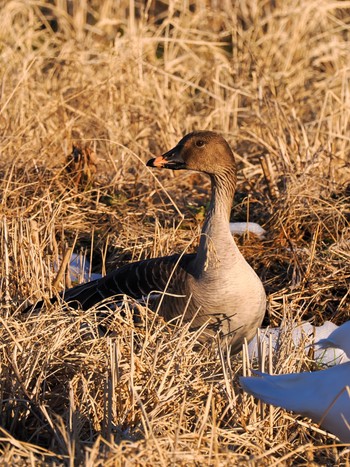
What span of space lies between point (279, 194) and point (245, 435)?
3.05 m

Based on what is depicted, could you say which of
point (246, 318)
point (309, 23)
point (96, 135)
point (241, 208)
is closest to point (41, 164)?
point (96, 135)

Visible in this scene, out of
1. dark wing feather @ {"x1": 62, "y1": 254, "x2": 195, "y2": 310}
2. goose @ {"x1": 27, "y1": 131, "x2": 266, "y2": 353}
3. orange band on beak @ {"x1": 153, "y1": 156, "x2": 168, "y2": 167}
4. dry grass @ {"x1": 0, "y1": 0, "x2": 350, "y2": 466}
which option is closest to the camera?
dry grass @ {"x1": 0, "y1": 0, "x2": 350, "y2": 466}

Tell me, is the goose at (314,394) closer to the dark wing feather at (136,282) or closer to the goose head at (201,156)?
the dark wing feather at (136,282)

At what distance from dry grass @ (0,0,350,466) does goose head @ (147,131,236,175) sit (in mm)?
405

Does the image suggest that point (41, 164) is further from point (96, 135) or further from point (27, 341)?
point (27, 341)

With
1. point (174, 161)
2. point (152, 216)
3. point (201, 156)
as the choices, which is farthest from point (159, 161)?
point (152, 216)

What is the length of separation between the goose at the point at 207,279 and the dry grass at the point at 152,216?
0.62 ft

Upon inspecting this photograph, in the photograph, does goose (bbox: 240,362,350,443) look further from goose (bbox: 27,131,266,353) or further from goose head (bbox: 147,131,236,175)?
goose head (bbox: 147,131,236,175)

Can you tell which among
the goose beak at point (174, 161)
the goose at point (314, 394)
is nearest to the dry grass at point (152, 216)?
the goose at point (314, 394)

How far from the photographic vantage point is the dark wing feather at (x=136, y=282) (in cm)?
485

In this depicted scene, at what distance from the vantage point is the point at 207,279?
470 centimetres

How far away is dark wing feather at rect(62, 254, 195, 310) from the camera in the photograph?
4848mm

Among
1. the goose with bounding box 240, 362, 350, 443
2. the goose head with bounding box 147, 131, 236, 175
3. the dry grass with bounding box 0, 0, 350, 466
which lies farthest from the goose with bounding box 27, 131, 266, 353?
the goose with bounding box 240, 362, 350, 443

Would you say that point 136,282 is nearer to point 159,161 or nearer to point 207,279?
point 207,279
